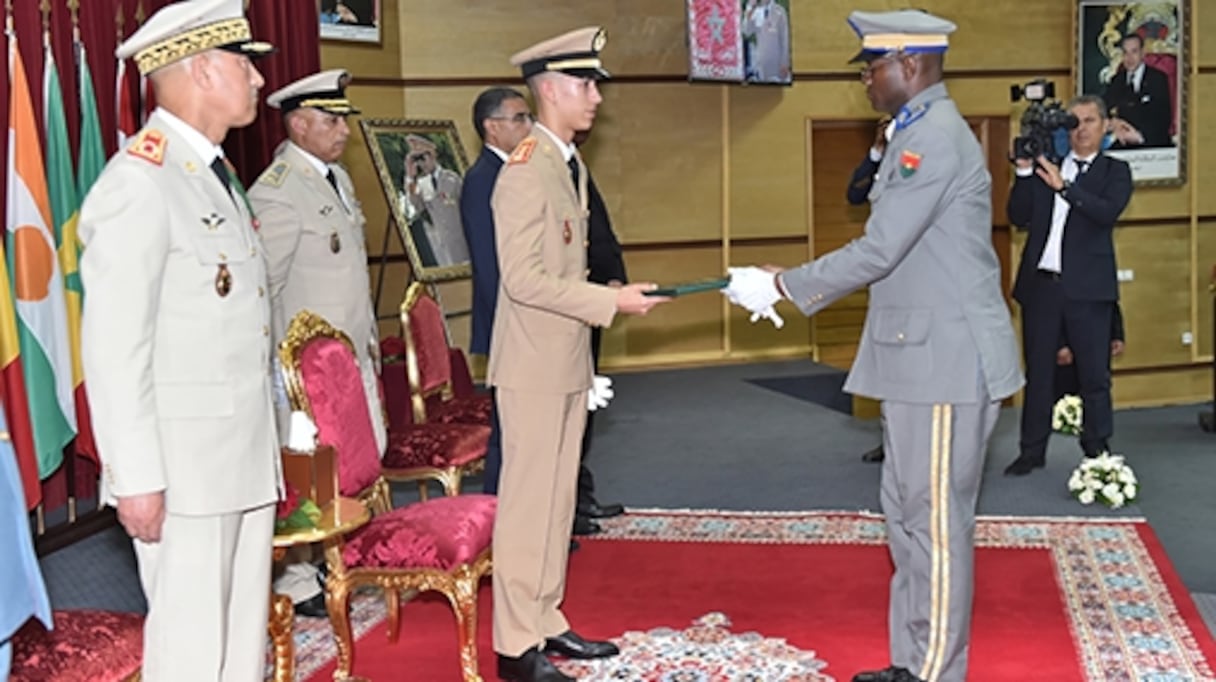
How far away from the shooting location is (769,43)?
8898 mm

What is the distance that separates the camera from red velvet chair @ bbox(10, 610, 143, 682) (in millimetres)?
Answer: 2451

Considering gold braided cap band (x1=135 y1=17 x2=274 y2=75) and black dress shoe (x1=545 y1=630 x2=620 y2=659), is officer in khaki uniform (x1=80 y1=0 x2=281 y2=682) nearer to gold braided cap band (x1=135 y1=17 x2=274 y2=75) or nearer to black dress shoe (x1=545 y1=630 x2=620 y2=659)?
gold braided cap band (x1=135 y1=17 x2=274 y2=75)

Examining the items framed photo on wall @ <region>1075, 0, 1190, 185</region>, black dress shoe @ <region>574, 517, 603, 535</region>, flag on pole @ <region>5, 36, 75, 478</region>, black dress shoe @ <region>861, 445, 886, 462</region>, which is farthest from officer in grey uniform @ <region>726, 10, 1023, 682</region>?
framed photo on wall @ <region>1075, 0, 1190, 185</region>

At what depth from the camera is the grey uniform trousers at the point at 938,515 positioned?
10.1ft

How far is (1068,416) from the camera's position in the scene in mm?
6469

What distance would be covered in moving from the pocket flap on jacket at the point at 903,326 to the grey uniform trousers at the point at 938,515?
0.52ft

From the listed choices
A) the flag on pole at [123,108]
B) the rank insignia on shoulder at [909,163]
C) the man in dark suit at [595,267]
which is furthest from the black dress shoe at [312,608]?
the rank insignia on shoulder at [909,163]

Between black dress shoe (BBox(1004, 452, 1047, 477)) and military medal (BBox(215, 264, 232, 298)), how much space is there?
4292mm

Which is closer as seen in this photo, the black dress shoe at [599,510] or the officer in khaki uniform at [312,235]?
the officer in khaki uniform at [312,235]

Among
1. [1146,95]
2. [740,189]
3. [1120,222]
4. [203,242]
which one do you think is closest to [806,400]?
[740,189]

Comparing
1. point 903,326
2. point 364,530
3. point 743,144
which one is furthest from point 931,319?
point 743,144

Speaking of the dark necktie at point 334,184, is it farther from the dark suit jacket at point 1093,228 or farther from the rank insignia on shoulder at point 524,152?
the dark suit jacket at point 1093,228

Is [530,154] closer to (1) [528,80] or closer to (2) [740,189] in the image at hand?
(1) [528,80]

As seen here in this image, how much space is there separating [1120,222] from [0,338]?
7.21m
